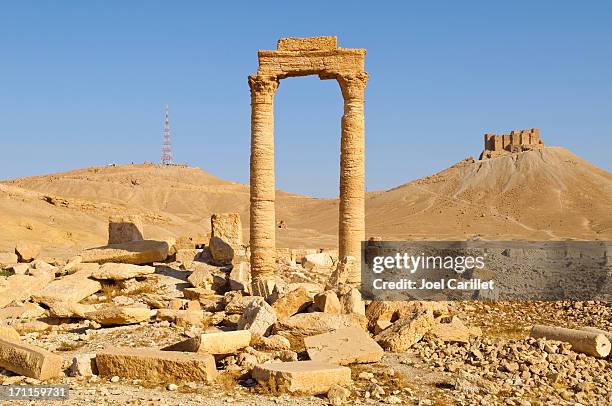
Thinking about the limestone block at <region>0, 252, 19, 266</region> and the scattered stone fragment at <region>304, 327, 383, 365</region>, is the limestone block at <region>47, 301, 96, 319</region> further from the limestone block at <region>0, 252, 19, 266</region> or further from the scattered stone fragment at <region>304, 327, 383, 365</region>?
the limestone block at <region>0, 252, 19, 266</region>

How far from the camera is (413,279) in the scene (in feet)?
60.1

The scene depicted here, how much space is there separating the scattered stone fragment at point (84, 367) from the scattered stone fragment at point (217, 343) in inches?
50.9

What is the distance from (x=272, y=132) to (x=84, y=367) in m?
9.53

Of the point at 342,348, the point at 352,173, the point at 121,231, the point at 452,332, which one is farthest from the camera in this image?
the point at 121,231

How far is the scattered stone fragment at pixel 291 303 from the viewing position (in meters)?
12.2

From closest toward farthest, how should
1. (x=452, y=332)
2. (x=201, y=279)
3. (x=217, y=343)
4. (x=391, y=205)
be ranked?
(x=217, y=343), (x=452, y=332), (x=201, y=279), (x=391, y=205)

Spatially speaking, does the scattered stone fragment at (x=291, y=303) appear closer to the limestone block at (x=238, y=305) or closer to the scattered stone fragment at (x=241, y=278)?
the limestone block at (x=238, y=305)

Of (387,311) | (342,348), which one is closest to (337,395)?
(342,348)

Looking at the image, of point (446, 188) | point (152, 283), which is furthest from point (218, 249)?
point (446, 188)

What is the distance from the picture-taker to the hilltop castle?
77.7 meters

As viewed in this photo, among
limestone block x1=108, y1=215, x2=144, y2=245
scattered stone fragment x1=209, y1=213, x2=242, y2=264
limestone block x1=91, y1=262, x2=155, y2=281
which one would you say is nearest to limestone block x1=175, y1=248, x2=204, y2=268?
scattered stone fragment x1=209, y1=213, x2=242, y2=264

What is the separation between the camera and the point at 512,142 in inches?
3150

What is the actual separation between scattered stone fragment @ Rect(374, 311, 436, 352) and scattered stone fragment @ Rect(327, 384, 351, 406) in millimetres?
2890

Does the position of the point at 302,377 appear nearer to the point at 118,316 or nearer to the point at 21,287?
the point at 118,316
